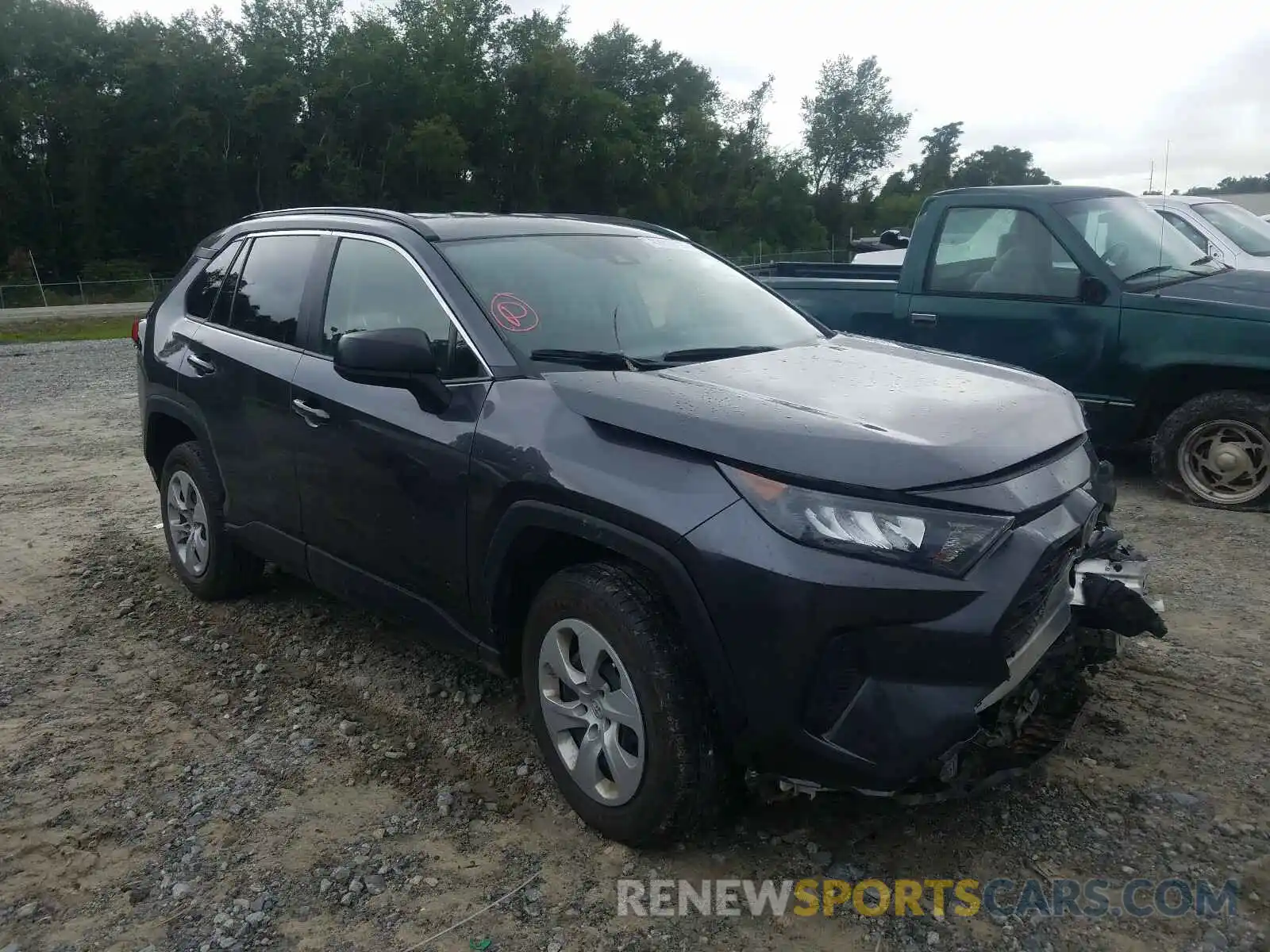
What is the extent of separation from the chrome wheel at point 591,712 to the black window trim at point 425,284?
867 mm

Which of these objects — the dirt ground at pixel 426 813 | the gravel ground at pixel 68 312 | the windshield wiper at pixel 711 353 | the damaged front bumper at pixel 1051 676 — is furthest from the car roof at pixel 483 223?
the gravel ground at pixel 68 312

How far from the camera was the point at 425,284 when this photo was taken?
3.55m

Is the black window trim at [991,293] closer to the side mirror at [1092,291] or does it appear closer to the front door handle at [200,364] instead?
the side mirror at [1092,291]

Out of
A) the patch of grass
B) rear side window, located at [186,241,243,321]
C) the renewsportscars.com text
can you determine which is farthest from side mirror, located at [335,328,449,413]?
the patch of grass

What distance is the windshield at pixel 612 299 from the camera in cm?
341

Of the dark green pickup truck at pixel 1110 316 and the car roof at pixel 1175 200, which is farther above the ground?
the car roof at pixel 1175 200

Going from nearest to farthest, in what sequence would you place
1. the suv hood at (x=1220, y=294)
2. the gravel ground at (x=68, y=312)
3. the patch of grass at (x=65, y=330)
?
the suv hood at (x=1220, y=294), the patch of grass at (x=65, y=330), the gravel ground at (x=68, y=312)

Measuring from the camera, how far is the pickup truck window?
6.42 m

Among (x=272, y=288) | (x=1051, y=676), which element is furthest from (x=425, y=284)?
(x=1051, y=676)

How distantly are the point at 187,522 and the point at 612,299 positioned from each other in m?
2.64

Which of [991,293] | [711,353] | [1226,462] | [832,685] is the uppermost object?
[991,293]

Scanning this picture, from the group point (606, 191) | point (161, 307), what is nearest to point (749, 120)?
point (606, 191)

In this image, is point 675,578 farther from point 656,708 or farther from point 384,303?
point 384,303

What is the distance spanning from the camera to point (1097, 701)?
3.71 meters
